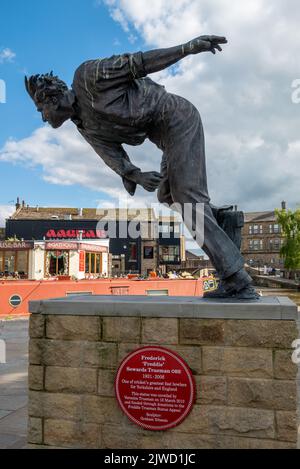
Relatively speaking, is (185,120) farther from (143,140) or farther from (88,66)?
(88,66)

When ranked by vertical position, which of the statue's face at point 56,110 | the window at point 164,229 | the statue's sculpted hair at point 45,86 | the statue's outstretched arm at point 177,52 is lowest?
the statue's face at point 56,110

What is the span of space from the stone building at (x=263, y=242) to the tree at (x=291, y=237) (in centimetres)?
3666

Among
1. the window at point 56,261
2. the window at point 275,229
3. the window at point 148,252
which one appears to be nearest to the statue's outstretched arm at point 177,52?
the window at point 56,261

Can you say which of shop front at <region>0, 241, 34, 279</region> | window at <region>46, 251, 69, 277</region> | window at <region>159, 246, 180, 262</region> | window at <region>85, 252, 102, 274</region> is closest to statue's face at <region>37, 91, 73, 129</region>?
window at <region>46, 251, 69, 277</region>

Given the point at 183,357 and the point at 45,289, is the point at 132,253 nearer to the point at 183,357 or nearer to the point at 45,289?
the point at 45,289

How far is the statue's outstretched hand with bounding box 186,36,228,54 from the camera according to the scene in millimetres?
3762

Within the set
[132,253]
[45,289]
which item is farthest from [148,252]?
[45,289]

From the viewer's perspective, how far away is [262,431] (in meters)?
3.14

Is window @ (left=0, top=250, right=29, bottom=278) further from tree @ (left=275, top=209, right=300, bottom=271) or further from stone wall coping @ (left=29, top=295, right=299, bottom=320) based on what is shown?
tree @ (left=275, top=209, right=300, bottom=271)

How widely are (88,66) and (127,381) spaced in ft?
9.23

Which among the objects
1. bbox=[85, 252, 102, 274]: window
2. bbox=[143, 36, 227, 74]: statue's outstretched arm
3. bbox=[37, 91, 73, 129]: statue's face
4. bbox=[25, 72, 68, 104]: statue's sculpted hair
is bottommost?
bbox=[85, 252, 102, 274]: window

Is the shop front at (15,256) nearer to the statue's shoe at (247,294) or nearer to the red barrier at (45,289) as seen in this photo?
the red barrier at (45,289)

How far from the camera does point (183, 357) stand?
333cm

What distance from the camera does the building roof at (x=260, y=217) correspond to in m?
93.1
